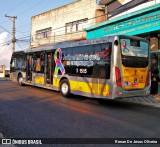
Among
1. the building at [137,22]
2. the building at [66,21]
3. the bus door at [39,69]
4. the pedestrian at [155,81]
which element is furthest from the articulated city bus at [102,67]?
the building at [66,21]

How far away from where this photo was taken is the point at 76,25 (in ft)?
76.6

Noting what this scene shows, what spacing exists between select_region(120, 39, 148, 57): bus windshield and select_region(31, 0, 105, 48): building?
952 cm

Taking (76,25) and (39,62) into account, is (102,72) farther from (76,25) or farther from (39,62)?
(76,25)

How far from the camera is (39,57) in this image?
1485 centimetres

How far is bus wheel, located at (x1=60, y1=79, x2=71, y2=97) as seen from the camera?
11977 millimetres

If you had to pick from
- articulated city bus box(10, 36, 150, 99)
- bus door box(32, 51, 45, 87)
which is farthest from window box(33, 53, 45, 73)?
articulated city bus box(10, 36, 150, 99)

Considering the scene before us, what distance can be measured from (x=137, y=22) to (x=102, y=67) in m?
6.47

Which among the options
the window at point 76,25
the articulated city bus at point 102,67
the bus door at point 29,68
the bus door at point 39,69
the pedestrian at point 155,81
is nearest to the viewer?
the articulated city bus at point 102,67

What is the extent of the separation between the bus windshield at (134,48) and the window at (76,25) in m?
12.7

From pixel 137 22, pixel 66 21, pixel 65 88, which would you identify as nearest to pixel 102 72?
pixel 65 88

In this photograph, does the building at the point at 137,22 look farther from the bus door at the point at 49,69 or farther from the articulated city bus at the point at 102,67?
the bus door at the point at 49,69

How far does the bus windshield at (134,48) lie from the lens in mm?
9430

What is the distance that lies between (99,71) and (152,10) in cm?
635

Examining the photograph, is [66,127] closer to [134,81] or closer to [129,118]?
[129,118]
